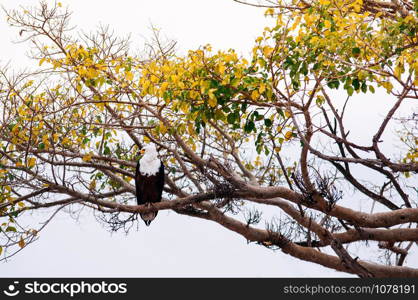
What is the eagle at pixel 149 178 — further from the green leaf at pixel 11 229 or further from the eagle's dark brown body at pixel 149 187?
the green leaf at pixel 11 229

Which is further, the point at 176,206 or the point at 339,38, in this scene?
the point at 176,206

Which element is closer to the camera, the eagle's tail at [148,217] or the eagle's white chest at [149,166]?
the eagle's white chest at [149,166]

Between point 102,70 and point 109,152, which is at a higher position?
point 102,70

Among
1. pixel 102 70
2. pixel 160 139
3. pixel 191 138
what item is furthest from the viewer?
pixel 191 138

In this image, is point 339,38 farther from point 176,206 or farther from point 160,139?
point 160,139

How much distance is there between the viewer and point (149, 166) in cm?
886

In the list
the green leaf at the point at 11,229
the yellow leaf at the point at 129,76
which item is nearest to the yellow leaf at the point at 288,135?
the yellow leaf at the point at 129,76

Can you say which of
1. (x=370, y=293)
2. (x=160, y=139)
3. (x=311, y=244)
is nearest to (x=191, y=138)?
(x=160, y=139)

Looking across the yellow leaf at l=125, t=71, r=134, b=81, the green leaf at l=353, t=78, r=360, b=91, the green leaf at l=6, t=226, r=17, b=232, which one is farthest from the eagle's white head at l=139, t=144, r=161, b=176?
the green leaf at l=353, t=78, r=360, b=91

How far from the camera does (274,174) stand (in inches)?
437

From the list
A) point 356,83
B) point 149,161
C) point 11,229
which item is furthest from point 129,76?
point 11,229

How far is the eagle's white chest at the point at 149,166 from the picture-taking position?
876 cm

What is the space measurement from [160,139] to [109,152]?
0.93 m

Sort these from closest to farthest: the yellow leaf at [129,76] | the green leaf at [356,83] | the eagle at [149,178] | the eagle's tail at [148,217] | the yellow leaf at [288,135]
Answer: the green leaf at [356,83] < the yellow leaf at [288,135] < the yellow leaf at [129,76] < the eagle at [149,178] < the eagle's tail at [148,217]
